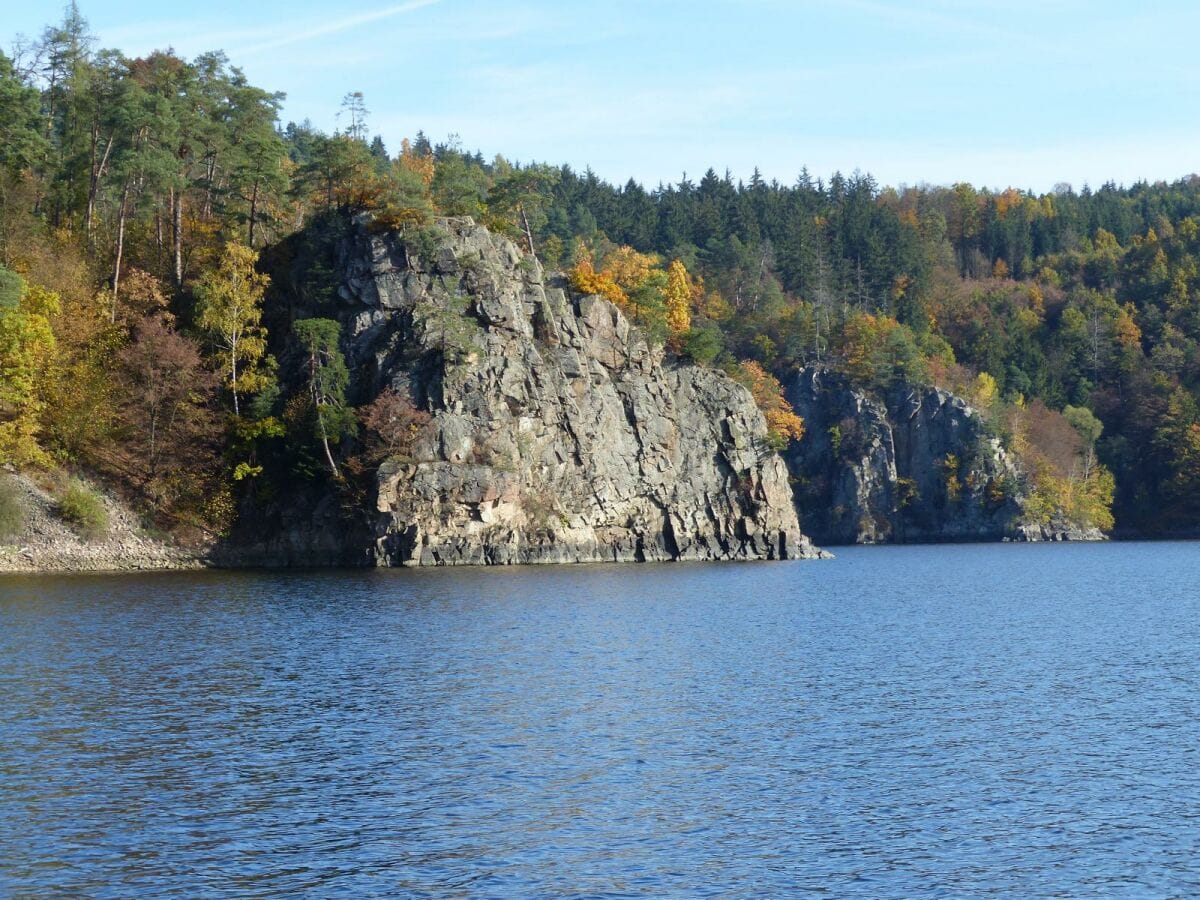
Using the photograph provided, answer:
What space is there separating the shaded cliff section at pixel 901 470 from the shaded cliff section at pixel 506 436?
166ft

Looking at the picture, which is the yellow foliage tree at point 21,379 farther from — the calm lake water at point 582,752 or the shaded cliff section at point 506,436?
the calm lake water at point 582,752

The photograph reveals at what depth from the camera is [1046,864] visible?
21.8 metres

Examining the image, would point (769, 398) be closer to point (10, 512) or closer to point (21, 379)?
point (21, 379)

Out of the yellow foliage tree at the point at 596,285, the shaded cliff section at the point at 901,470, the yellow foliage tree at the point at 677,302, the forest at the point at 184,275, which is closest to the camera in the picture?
the forest at the point at 184,275

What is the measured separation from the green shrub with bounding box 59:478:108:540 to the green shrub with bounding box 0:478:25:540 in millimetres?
2674

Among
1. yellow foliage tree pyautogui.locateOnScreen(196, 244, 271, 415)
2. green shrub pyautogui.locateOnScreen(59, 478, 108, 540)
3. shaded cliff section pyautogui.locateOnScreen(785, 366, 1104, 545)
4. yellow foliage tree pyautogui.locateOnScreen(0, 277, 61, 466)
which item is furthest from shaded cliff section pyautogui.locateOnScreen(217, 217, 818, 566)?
shaded cliff section pyautogui.locateOnScreen(785, 366, 1104, 545)

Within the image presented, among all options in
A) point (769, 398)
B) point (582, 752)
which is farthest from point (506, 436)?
point (769, 398)

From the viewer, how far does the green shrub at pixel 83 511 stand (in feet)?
247

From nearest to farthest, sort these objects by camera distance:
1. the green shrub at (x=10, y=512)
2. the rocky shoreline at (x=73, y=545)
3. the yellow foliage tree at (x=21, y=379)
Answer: the green shrub at (x=10, y=512) → the rocky shoreline at (x=73, y=545) → the yellow foliage tree at (x=21, y=379)

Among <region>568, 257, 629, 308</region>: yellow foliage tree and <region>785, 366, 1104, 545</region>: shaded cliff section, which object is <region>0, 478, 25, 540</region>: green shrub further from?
<region>785, 366, 1104, 545</region>: shaded cliff section

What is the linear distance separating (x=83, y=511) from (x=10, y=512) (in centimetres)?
422

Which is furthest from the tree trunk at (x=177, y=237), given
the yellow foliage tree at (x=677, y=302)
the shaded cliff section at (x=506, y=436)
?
the yellow foliage tree at (x=677, y=302)

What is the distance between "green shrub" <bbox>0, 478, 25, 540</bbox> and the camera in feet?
236

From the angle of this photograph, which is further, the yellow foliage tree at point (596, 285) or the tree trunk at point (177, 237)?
the yellow foliage tree at point (596, 285)
